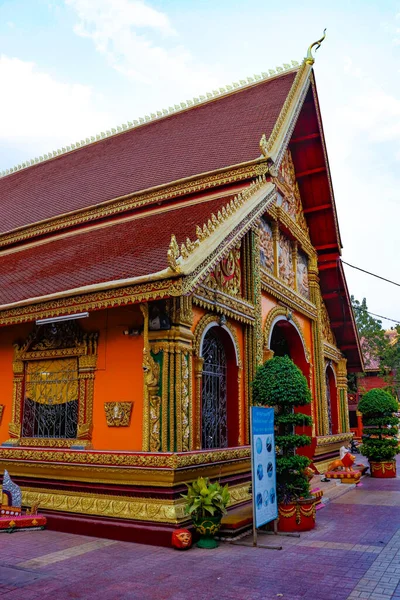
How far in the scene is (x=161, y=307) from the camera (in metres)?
7.31

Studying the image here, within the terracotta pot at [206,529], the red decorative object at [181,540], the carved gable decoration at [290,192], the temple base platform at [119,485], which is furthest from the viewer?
the carved gable decoration at [290,192]

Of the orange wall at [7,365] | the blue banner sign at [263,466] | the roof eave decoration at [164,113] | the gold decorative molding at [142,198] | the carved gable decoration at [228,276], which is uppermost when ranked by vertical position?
the roof eave decoration at [164,113]

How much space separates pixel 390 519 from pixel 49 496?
5.23 meters

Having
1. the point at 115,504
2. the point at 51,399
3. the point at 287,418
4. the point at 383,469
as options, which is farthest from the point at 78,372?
the point at 383,469

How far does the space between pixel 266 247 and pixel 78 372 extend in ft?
16.6

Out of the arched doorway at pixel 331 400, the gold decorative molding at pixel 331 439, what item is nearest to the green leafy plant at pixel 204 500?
the gold decorative molding at pixel 331 439

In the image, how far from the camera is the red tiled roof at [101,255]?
776 centimetres

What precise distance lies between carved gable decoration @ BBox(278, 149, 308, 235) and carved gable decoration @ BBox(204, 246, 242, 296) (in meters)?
3.40

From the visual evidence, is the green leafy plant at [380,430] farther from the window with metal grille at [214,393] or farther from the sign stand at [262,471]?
the sign stand at [262,471]

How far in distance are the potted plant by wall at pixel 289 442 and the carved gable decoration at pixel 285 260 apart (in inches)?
184

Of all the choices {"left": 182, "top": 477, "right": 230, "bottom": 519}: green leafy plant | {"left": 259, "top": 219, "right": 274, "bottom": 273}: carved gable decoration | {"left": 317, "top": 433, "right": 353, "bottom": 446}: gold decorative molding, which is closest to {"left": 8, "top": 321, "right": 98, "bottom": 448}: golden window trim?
{"left": 182, "top": 477, "right": 230, "bottom": 519}: green leafy plant

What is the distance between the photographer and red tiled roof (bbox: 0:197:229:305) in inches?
306

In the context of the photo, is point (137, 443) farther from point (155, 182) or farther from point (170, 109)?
point (170, 109)

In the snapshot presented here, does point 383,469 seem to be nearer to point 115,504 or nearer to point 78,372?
point 115,504
